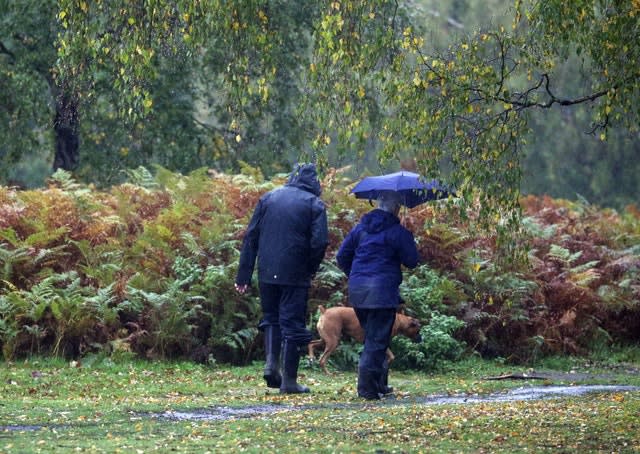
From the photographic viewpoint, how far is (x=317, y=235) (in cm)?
1089

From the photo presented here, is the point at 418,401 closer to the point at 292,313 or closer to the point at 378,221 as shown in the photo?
the point at 292,313

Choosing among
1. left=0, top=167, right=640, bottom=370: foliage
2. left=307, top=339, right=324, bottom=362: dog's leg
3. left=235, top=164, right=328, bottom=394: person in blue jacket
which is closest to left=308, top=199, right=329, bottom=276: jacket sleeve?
left=235, top=164, right=328, bottom=394: person in blue jacket

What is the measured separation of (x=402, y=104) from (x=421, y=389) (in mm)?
3913

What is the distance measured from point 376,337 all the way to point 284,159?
41.9 feet

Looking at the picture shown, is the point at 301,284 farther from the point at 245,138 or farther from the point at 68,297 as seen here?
the point at 245,138

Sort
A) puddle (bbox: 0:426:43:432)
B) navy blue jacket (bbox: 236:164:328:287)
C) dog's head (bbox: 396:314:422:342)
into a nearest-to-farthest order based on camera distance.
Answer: puddle (bbox: 0:426:43:432) → navy blue jacket (bbox: 236:164:328:287) → dog's head (bbox: 396:314:422:342)

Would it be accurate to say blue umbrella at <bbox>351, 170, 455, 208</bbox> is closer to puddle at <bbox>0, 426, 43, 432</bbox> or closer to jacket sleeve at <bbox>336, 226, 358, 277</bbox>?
jacket sleeve at <bbox>336, 226, 358, 277</bbox>

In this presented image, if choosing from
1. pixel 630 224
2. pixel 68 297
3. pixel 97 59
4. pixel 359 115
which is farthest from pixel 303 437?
pixel 630 224

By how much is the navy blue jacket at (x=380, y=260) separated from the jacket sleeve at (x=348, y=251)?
4.8 inches

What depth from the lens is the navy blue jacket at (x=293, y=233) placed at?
10.9 metres

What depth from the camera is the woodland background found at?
8992 mm

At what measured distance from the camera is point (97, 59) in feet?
30.6

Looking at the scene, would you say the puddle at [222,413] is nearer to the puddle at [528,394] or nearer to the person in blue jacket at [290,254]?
the person in blue jacket at [290,254]

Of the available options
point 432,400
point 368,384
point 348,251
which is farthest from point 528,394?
point 348,251
